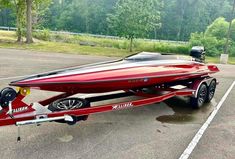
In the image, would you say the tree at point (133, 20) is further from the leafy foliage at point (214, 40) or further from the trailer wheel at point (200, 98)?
the trailer wheel at point (200, 98)

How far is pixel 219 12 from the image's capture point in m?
73.6

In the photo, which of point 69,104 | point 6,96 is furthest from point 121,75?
point 6,96

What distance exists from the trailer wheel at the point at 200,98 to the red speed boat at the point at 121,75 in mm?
346

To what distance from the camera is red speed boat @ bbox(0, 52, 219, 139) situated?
4.14 m

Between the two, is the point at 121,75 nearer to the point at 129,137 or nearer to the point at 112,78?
the point at 112,78

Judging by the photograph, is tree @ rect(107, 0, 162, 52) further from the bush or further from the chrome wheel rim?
the chrome wheel rim

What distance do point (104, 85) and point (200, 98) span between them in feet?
10.1

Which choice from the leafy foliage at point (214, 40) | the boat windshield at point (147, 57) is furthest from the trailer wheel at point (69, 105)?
the leafy foliage at point (214, 40)

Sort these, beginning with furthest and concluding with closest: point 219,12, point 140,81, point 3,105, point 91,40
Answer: point 219,12 < point 91,40 < point 140,81 < point 3,105

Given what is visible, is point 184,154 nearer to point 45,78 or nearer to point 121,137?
point 121,137

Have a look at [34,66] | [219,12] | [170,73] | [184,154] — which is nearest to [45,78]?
[184,154]

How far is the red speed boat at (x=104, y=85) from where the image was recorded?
414 cm

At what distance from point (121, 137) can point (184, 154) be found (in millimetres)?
1147

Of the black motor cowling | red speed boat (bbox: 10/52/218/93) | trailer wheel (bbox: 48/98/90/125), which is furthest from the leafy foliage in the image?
the black motor cowling
